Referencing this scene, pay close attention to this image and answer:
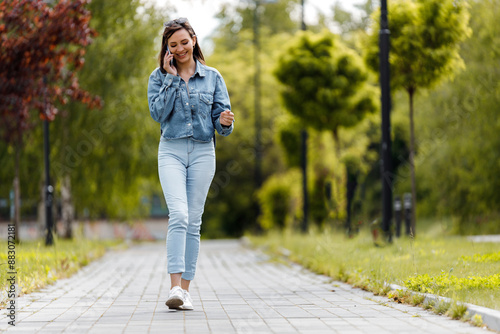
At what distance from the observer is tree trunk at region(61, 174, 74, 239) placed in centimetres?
2100

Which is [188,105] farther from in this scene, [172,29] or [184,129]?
[172,29]

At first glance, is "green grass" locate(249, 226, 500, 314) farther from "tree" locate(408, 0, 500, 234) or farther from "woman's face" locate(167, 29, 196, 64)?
"tree" locate(408, 0, 500, 234)

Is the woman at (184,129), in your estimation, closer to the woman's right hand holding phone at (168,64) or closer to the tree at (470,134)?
the woman's right hand holding phone at (168,64)

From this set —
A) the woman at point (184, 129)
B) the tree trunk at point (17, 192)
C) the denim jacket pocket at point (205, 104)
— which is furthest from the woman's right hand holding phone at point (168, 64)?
the tree trunk at point (17, 192)

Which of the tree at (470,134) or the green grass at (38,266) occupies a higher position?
the tree at (470,134)

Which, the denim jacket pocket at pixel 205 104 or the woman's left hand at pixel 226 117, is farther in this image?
the denim jacket pocket at pixel 205 104

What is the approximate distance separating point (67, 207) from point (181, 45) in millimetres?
15426

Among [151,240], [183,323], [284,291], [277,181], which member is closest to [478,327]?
[183,323]

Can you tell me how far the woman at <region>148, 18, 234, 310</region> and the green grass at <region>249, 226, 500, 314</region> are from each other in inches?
79.0

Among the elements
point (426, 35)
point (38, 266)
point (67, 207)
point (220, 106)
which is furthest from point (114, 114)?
point (220, 106)

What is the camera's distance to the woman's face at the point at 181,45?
633 centimetres

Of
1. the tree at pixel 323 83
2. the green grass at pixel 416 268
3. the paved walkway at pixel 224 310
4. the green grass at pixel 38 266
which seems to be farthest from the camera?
the tree at pixel 323 83

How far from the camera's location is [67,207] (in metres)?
21.0

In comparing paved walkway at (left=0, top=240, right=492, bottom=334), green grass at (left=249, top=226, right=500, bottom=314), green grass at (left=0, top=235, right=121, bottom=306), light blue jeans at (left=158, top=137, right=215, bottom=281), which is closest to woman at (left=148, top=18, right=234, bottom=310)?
light blue jeans at (left=158, top=137, right=215, bottom=281)
